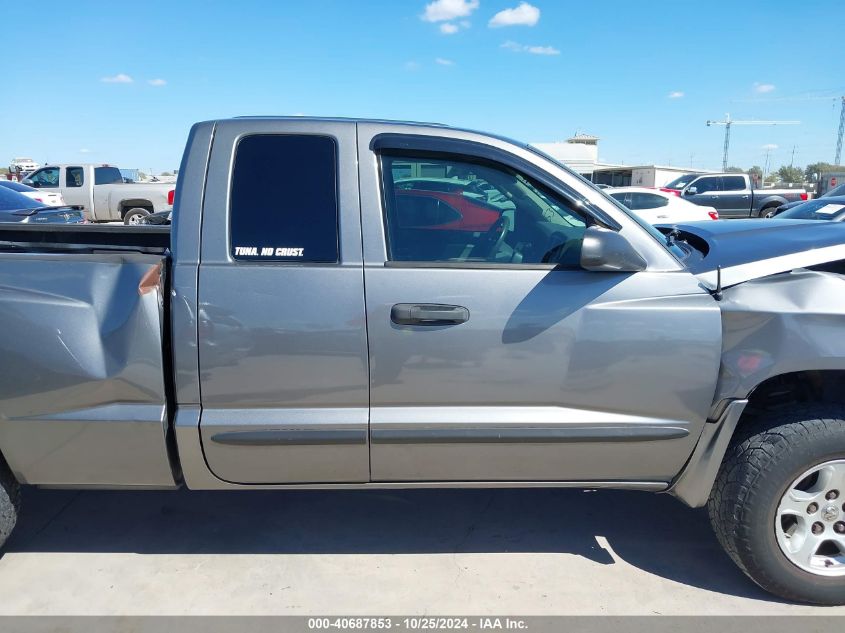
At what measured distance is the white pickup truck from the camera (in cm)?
1706

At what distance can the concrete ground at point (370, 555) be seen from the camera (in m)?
2.60

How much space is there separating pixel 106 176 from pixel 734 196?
1897 cm

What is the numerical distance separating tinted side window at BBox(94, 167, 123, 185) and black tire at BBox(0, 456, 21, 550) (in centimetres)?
1722

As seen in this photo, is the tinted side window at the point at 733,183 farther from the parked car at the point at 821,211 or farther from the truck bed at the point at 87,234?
the truck bed at the point at 87,234

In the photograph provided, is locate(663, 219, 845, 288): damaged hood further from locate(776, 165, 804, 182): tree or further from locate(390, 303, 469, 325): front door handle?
locate(776, 165, 804, 182): tree

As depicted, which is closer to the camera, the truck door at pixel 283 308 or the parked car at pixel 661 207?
the truck door at pixel 283 308

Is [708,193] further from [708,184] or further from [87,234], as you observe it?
[87,234]

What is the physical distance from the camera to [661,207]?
1265 cm

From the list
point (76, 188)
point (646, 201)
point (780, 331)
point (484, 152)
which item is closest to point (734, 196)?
point (646, 201)

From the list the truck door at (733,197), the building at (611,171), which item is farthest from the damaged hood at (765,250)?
the building at (611,171)

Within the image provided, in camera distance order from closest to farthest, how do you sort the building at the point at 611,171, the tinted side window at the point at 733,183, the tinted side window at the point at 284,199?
the tinted side window at the point at 284,199 → the tinted side window at the point at 733,183 → the building at the point at 611,171

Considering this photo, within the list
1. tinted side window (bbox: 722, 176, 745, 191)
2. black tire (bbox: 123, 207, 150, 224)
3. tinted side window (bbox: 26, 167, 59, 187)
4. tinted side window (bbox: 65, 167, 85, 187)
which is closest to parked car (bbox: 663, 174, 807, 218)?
tinted side window (bbox: 722, 176, 745, 191)

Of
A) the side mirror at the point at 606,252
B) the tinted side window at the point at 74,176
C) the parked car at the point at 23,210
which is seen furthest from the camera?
the tinted side window at the point at 74,176

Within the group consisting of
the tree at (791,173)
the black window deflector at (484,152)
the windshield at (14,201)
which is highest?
the tree at (791,173)
